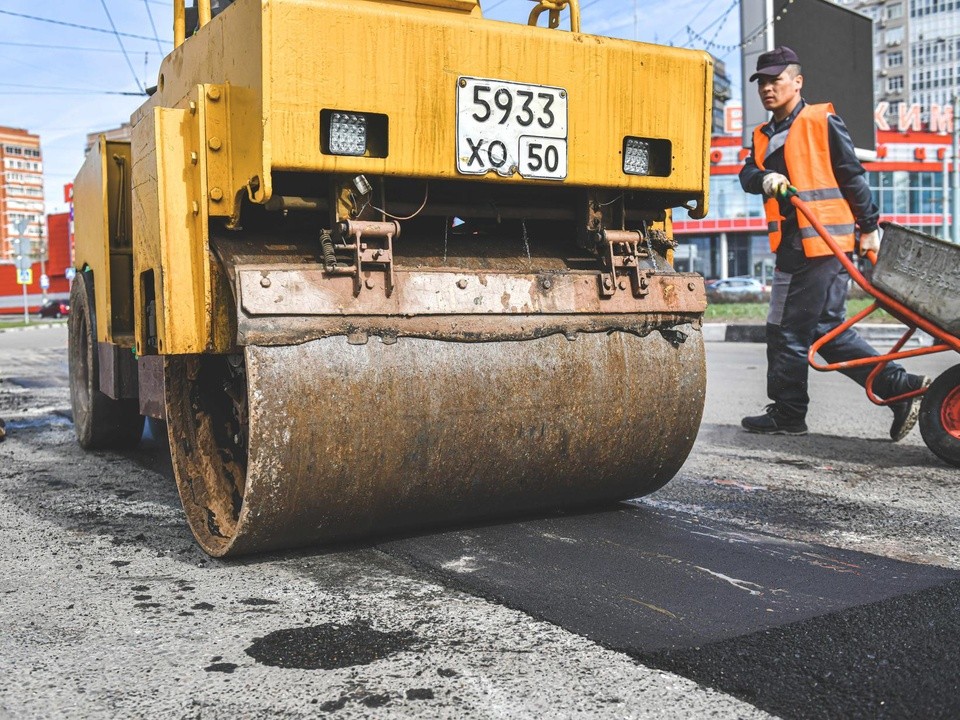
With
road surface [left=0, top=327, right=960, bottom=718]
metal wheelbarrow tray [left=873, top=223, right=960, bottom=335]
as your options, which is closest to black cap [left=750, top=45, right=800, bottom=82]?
metal wheelbarrow tray [left=873, top=223, right=960, bottom=335]

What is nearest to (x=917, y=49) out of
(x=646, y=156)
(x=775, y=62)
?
(x=775, y=62)

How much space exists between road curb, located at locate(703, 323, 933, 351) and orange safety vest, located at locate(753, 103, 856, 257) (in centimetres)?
780

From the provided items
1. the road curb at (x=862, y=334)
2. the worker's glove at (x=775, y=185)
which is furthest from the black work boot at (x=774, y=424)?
the road curb at (x=862, y=334)

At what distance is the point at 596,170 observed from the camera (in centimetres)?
338

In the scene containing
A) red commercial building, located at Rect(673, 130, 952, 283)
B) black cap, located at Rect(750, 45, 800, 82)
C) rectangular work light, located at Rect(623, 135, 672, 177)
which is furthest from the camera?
red commercial building, located at Rect(673, 130, 952, 283)

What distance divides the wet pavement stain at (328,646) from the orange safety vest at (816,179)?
3660 mm

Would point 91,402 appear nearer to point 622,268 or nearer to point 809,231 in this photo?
point 622,268

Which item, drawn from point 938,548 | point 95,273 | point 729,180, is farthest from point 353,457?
point 729,180

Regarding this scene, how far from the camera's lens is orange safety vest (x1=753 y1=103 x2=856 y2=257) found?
5.30m

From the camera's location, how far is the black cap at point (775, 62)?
550 cm

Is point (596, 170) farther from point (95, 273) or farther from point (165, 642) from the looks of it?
point (95, 273)

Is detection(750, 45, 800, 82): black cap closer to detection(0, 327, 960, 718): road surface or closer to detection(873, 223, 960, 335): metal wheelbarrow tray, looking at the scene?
detection(873, 223, 960, 335): metal wheelbarrow tray

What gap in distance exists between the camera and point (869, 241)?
5375mm

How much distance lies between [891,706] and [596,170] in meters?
1.96
